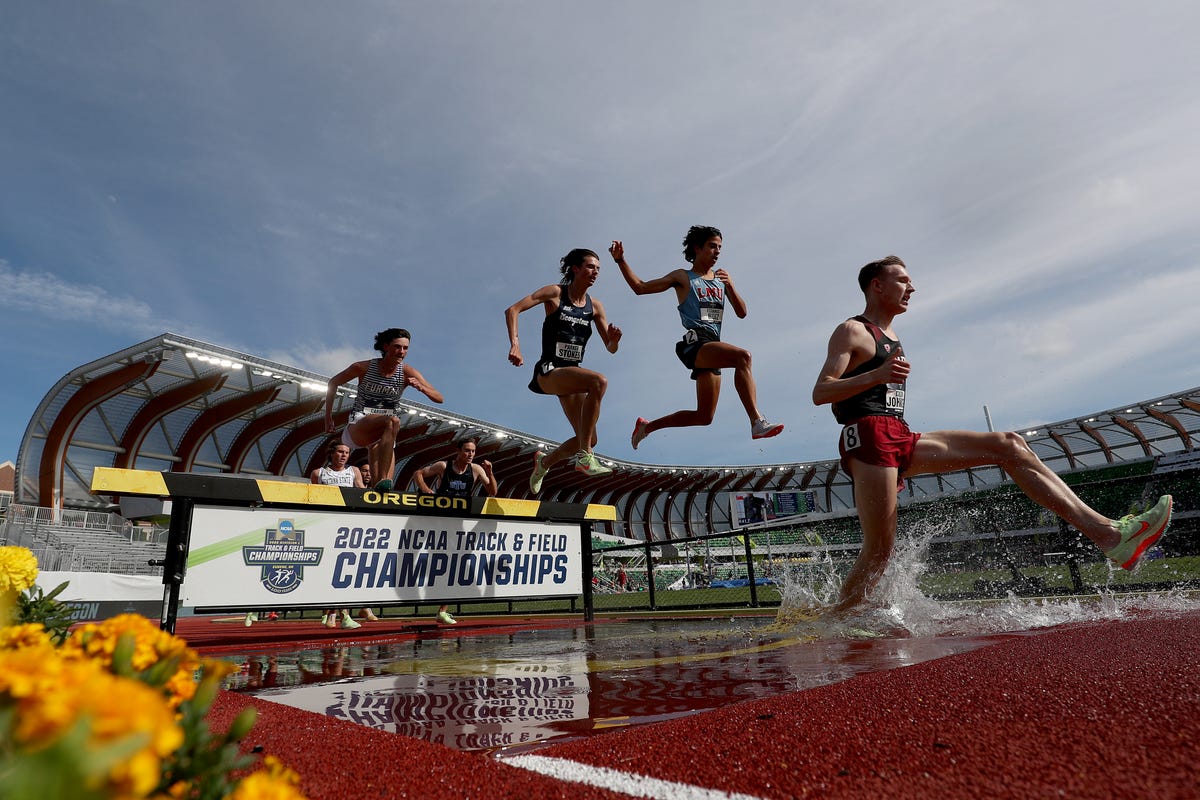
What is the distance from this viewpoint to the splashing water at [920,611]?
3.72 meters

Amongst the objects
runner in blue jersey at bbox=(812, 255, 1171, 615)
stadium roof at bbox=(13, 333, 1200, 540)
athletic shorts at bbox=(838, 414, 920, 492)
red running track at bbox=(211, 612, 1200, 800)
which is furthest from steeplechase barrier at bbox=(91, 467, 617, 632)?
stadium roof at bbox=(13, 333, 1200, 540)

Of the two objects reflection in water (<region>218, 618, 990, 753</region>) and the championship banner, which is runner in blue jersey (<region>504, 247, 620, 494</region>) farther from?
reflection in water (<region>218, 618, 990, 753</region>)

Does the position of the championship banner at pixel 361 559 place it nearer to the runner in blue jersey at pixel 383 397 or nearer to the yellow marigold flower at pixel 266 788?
the runner in blue jersey at pixel 383 397

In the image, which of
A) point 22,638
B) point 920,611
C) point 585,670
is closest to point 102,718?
point 22,638

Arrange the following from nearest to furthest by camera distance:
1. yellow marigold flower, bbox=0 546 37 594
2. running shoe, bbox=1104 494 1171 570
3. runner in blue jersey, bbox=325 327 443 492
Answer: yellow marigold flower, bbox=0 546 37 594, running shoe, bbox=1104 494 1171 570, runner in blue jersey, bbox=325 327 443 492

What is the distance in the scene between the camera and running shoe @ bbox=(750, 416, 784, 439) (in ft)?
15.6

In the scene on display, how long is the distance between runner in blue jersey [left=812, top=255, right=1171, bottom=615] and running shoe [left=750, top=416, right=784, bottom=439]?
3.07ft

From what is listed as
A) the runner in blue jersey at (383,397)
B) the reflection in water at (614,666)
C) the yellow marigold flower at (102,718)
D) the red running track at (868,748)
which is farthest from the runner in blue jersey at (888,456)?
the runner in blue jersey at (383,397)

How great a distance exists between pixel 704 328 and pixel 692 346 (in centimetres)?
17

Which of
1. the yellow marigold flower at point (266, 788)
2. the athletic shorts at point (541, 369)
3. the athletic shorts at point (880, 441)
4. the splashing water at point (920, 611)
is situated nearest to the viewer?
the yellow marigold flower at point (266, 788)

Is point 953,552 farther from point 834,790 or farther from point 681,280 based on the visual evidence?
point 834,790

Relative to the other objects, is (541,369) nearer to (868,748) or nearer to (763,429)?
(763,429)

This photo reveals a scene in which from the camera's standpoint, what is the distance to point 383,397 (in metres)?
6.22

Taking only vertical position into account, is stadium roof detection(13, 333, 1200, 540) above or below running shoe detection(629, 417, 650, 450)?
above
